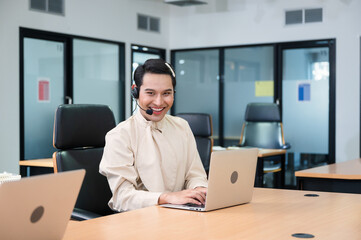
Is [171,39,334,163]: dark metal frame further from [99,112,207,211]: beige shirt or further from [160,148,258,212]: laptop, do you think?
[160,148,258,212]: laptop

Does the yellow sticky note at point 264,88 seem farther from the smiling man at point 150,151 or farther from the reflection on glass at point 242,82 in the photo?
the smiling man at point 150,151

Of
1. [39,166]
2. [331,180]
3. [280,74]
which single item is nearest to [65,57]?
[39,166]

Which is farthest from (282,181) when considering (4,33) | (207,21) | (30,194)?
(30,194)

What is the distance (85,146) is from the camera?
9.13 ft

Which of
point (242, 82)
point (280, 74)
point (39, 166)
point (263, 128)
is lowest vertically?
point (39, 166)

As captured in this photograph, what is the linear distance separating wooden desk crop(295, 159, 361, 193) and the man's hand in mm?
1446

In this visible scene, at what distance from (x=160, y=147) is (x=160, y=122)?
0.13 metres

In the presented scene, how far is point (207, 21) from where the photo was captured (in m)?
7.78

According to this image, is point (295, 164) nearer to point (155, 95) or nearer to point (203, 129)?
point (203, 129)

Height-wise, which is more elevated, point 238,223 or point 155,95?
point 155,95

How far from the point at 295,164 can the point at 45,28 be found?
3.81 metres

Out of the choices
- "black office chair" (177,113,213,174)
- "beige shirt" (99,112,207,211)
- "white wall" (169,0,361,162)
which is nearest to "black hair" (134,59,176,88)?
"beige shirt" (99,112,207,211)

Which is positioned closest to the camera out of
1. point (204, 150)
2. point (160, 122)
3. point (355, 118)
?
point (160, 122)

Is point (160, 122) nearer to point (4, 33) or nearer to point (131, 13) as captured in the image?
point (4, 33)
